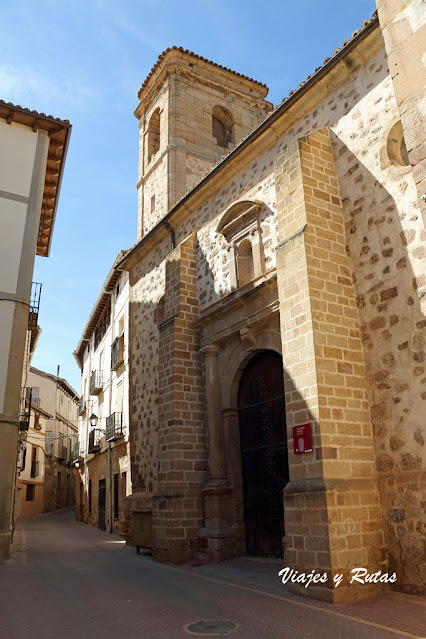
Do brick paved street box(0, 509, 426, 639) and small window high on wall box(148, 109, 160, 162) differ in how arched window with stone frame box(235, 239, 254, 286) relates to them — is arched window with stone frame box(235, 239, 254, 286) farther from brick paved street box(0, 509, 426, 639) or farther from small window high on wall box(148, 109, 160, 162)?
small window high on wall box(148, 109, 160, 162)

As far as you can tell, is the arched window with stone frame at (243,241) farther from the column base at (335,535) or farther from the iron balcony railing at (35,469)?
the iron balcony railing at (35,469)

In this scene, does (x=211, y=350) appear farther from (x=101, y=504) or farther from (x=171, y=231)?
(x=101, y=504)

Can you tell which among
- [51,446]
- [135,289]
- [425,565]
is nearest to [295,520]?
[425,565]

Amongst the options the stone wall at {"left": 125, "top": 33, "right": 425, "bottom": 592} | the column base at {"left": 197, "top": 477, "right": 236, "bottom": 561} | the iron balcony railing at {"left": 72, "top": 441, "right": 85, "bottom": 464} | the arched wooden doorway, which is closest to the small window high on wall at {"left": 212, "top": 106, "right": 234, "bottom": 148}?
the stone wall at {"left": 125, "top": 33, "right": 425, "bottom": 592}

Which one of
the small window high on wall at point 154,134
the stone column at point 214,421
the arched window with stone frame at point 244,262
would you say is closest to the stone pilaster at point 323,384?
the arched window with stone frame at point 244,262

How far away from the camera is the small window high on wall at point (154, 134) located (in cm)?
2004

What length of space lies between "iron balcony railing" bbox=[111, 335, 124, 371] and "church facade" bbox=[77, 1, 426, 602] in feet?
11.9

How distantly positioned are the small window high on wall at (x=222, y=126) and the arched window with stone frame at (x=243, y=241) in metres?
10.1

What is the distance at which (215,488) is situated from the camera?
9828mm

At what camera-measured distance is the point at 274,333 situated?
9.35m

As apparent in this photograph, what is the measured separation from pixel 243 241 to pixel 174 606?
21.5 ft

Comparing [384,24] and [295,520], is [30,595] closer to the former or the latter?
[295,520]

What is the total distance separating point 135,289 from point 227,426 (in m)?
6.34

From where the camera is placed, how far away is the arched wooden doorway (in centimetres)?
901
